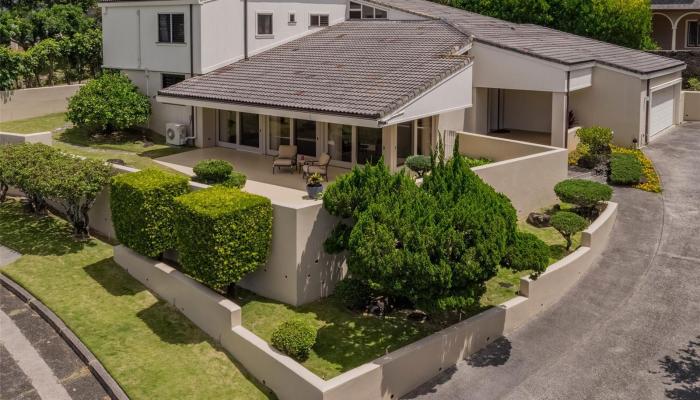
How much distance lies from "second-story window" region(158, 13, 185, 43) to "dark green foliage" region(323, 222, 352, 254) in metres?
17.8

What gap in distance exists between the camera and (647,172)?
29.9m

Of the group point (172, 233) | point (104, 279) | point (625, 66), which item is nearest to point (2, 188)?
point (104, 279)

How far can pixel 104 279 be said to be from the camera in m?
20.8

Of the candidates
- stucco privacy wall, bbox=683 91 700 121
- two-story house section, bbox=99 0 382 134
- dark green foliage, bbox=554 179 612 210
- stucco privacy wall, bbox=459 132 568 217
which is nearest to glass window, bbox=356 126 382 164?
stucco privacy wall, bbox=459 132 568 217

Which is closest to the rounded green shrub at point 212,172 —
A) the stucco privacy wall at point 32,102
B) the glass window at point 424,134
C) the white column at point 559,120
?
the glass window at point 424,134

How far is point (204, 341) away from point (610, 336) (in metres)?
10.6

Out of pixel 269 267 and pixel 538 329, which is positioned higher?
pixel 269 267

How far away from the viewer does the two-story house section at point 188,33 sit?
31997 millimetres

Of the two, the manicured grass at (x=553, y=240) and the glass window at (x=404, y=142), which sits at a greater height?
the glass window at (x=404, y=142)

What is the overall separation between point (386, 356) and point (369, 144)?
12.9 metres

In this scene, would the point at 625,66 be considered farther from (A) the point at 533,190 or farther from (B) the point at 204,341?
(B) the point at 204,341

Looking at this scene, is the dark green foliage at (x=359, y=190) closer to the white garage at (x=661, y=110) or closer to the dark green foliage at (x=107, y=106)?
the dark green foliage at (x=107, y=106)

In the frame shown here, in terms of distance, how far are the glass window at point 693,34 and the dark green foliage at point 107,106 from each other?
146 ft

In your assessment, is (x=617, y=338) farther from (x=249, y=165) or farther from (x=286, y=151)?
(x=249, y=165)
